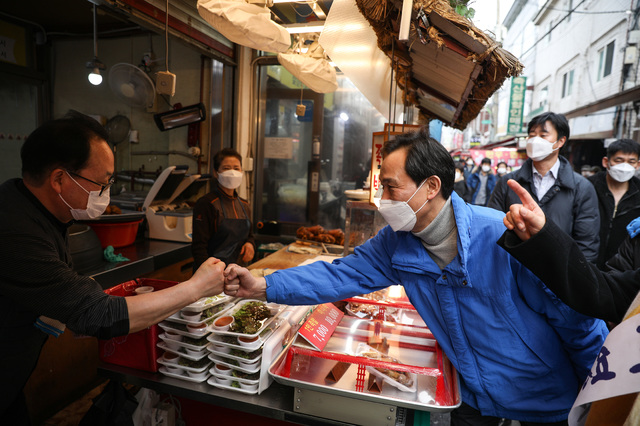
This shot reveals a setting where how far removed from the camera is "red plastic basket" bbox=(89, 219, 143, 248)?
151 inches

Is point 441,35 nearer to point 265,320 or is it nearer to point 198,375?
point 265,320

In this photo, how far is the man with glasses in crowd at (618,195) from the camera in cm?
397

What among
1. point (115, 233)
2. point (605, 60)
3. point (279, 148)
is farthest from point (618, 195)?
point (605, 60)

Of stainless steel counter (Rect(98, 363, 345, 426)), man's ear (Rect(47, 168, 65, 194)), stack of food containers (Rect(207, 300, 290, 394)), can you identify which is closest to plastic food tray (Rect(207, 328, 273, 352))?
stack of food containers (Rect(207, 300, 290, 394))

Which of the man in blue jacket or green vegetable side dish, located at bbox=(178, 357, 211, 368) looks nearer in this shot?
the man in blue jacket

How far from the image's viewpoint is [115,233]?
3963 millimetres

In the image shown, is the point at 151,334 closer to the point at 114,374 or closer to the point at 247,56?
the point at 114,374

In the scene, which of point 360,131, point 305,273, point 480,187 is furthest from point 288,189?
point 480,187

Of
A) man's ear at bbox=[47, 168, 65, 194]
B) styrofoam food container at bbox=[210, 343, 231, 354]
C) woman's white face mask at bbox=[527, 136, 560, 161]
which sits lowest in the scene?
styrofoam food container at bbox=[210, 343, 231, 354]

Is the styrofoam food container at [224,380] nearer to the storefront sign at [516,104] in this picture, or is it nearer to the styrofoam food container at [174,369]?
the styrofoam food container at [174,369]

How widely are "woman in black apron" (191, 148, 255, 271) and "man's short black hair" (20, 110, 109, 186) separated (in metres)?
1.84

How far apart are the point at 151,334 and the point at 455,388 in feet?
4.81

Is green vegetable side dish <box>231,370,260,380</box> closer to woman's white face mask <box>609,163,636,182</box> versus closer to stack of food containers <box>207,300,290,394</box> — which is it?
stack of food containers <box>207,300,290,394</box>

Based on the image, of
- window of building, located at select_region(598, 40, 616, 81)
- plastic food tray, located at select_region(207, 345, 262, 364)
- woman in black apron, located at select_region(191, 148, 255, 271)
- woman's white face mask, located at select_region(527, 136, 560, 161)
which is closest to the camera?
plastic food tray, located at select_region(207, 345, 262, 364)
